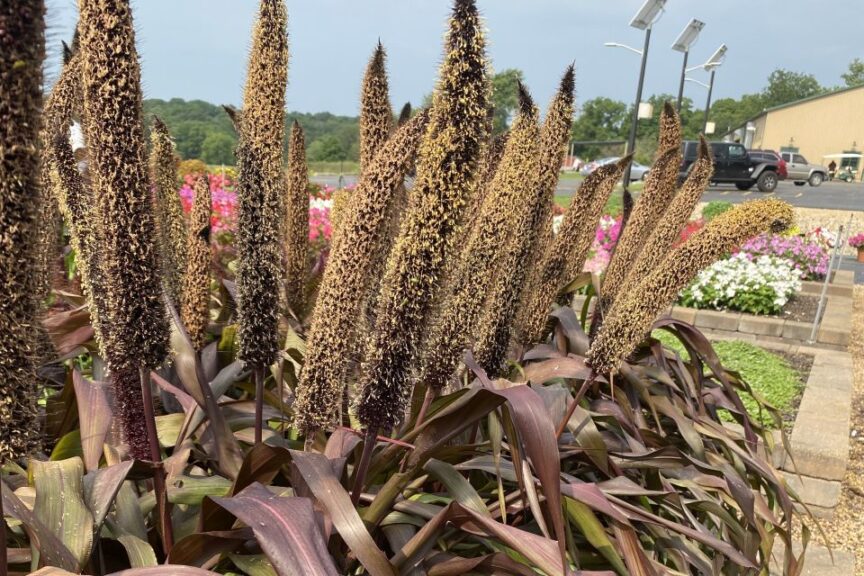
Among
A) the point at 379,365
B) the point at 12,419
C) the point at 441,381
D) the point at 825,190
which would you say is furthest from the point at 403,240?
the point at 825,190

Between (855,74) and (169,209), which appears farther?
(855,74)

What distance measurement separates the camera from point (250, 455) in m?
1.37

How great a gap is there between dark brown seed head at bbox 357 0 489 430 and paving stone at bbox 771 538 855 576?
3.49 meters

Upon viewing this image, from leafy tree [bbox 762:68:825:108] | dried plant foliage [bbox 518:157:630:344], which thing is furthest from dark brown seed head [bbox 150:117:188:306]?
leafy tree [bbox 762:68:825:108]

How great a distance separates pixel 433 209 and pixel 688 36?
73.9 ft

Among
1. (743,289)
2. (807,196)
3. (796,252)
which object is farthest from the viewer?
(807,196)

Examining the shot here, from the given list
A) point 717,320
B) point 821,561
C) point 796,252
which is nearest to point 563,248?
point 821,561

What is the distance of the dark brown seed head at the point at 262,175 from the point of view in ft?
4.77

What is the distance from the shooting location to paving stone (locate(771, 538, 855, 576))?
12.8ft

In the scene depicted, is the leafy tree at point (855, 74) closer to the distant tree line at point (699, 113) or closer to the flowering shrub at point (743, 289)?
the distant tree line at point (699, 113)

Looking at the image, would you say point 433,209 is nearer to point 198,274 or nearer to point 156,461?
point 156,461

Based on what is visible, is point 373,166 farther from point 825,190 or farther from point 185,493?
point 825,190

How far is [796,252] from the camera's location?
37.3 ft

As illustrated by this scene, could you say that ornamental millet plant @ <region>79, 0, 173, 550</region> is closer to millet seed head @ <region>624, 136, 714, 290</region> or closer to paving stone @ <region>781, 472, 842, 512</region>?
millet seed head @ <region>624, 136, 714, 290</region>
